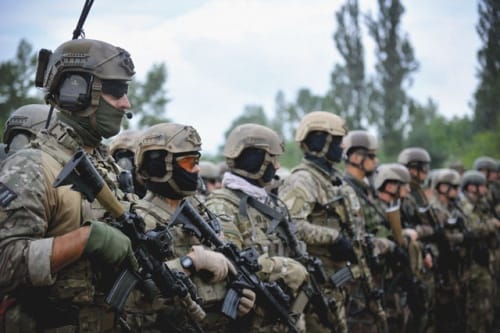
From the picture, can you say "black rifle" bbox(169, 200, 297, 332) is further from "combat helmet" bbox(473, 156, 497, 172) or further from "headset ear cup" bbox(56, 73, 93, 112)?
"combat helmet" bbox(473, 156, 497, 172)

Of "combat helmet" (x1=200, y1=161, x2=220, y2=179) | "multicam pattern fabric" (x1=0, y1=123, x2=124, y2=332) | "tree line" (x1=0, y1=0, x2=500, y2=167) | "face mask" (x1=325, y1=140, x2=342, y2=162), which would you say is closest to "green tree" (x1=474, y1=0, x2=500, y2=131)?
"tree line" (x1=0, y1=0, x2=500, y2=167)

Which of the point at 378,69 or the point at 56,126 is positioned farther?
the point at 378,69

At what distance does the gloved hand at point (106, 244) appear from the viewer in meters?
2.87

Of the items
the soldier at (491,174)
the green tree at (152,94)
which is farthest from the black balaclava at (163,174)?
the green tree at (152,94)

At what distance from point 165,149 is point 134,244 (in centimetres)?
119

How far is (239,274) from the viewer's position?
176 inches

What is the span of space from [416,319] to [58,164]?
716cm

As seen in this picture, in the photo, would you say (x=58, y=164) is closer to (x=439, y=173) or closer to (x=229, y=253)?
(x=229, y=253)

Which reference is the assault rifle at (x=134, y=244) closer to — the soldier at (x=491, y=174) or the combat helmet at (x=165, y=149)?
the combat helmet at (x=165, y=149)

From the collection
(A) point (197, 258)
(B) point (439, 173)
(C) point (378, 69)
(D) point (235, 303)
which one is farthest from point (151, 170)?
(C) point (378, 69)

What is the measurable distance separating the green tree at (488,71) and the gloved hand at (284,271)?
85.6 feet

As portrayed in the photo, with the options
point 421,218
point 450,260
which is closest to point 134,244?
point 421,218

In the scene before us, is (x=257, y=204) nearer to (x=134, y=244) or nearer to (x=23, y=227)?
(x=134, y=244)

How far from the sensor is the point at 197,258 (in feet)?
13.0
